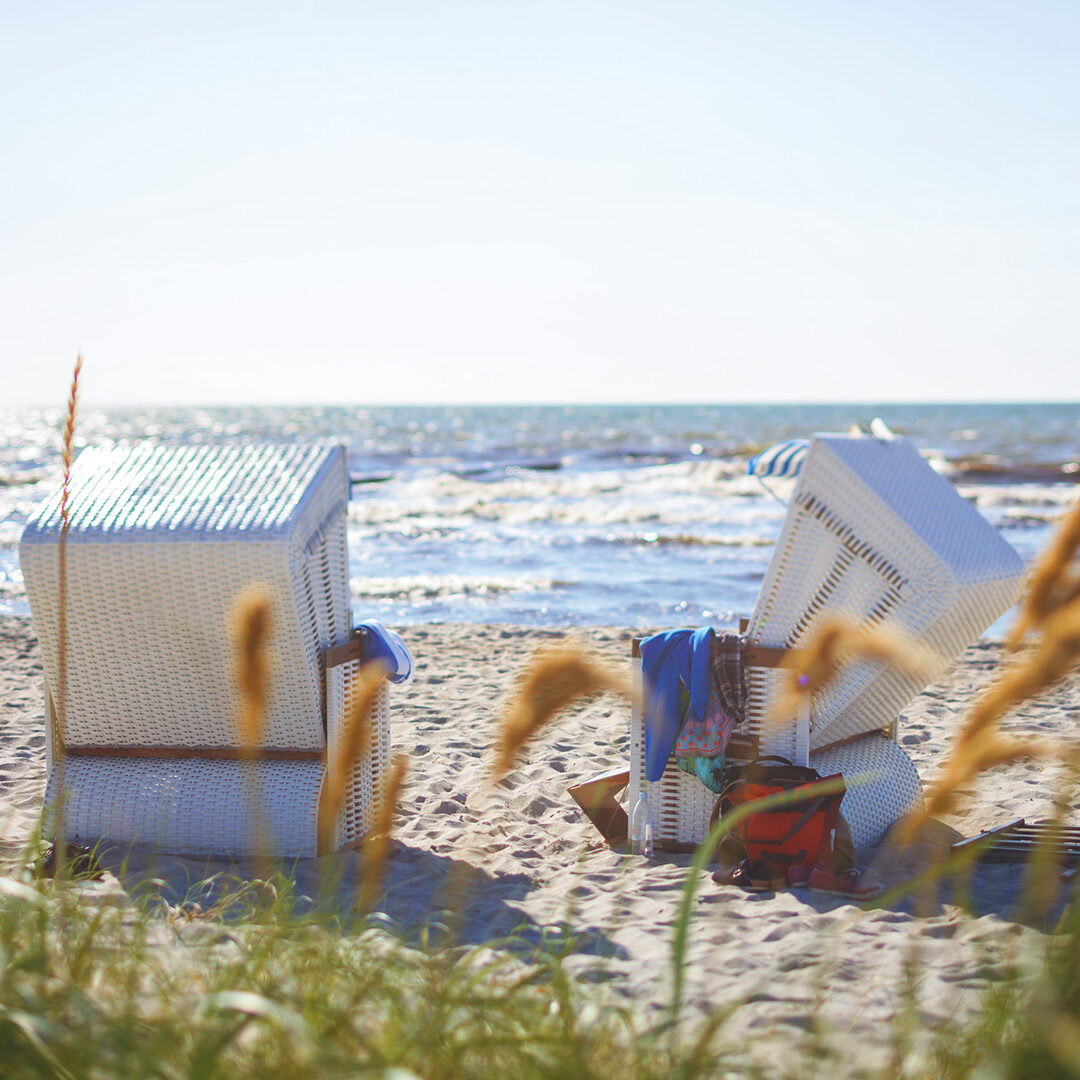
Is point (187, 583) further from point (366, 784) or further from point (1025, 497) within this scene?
point (1025, 497)

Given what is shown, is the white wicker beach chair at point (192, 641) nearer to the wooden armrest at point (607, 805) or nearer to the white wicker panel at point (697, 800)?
the wooden armrest at point (607, 805)

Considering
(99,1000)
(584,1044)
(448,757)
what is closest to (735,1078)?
(584,1044)

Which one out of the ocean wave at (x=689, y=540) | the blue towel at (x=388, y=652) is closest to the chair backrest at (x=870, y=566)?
the blue towel at (x=388, y=652)

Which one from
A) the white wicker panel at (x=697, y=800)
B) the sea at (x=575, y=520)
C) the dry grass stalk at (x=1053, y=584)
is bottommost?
the sea at (x=575, y=520)

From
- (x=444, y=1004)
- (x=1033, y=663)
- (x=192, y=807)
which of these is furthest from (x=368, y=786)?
(x=1033, y=663)

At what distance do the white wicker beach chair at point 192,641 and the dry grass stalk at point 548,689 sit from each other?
7.48 feet

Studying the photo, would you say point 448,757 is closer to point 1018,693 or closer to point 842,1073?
point 842,1073

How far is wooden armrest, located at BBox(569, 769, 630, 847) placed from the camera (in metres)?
4.16

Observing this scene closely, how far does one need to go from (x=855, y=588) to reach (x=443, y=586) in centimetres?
845

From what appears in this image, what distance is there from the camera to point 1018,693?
A: 126cm

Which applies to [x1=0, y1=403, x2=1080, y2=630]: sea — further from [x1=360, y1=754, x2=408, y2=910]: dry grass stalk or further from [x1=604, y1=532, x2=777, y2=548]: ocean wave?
[x1=360, y1=754, x2=408, y2=910]: dry grass stalk

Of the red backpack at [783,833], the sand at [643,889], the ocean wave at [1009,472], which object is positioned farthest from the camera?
the ocean wave at [1009,472]

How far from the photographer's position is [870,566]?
3791mm

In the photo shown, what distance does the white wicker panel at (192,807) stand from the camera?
3.74 meters
